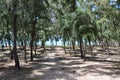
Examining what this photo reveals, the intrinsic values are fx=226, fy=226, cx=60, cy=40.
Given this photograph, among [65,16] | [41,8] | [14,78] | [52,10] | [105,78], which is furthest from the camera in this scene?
[52,10]

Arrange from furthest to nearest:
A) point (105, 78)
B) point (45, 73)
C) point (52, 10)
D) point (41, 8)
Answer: point (52, 10) < point (41, 8) < point (45, 73) < point (105, 78)

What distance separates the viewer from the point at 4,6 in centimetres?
2172

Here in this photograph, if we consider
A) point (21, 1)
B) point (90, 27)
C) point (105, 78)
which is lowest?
point (105, 78)

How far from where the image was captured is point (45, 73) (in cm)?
1658

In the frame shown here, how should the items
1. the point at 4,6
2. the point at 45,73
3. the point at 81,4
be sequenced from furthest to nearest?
1. the point at 81,4
2. the point at 4,6
3. the point at 45,73

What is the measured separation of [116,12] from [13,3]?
8.16m

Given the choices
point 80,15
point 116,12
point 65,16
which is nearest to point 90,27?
point 80,15

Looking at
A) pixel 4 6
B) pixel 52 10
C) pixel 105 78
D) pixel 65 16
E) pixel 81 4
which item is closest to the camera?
pixel 105 78

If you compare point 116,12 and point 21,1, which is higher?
point 21,1

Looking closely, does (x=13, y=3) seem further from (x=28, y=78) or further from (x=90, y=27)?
(x=90, y=27)

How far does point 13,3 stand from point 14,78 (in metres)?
6.32

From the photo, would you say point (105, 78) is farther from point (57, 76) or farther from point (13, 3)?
point (13, 3)

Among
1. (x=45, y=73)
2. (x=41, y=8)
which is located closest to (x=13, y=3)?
(x=41, y=8)

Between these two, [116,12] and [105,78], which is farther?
[116,12]
